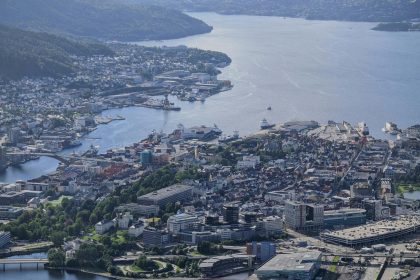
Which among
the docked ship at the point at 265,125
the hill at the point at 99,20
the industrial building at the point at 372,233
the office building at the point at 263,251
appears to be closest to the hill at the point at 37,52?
the hill at the point at 99,20

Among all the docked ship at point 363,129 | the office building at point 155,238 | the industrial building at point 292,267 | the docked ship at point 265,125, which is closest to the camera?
the industrial building at point 292,267

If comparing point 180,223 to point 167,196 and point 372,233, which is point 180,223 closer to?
point 167,196

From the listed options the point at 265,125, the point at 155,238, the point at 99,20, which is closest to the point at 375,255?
the point at 155,238

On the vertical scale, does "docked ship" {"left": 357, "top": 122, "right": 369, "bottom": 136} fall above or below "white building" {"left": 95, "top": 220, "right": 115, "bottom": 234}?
above

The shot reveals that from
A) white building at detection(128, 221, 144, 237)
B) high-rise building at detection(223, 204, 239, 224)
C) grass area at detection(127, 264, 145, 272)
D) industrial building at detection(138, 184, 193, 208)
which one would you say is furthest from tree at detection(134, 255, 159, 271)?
industrial building at detection(138, 184, 193, 208)

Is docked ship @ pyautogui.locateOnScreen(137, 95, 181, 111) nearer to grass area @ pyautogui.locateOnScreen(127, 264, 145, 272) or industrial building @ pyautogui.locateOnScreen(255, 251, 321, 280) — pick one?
grass area @ pyautogui.locateOnScreen(127, 264, 145, 272)

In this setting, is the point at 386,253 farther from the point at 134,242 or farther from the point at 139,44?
the point at 139,44

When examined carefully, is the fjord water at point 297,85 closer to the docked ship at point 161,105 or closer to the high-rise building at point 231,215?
the docked ship at point 161,105

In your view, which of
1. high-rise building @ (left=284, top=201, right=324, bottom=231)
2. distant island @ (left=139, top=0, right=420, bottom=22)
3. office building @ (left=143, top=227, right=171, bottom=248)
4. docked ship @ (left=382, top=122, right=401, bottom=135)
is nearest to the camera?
office building @ (left=143, top=227, right=171, bottom=248)
